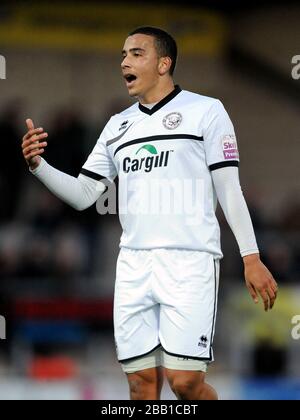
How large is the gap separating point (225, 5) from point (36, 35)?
2591 millimetres

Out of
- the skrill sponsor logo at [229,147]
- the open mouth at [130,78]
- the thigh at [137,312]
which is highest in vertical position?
the open mouth at [130,78]

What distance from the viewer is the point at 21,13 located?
1340 cm

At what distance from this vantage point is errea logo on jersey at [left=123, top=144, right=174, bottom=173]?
517 centimetres

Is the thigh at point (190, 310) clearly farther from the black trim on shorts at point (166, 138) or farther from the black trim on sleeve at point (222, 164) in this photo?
the black trim on shorts at point (166, 138)

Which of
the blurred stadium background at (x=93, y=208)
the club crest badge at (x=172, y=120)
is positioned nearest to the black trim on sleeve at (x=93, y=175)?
the club crest badge at (x=172, y=120)

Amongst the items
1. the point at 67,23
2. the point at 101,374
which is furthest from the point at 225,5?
the point at 101,374

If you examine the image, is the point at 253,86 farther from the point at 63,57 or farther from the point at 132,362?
the point at 132,362

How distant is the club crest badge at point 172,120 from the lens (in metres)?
5.21

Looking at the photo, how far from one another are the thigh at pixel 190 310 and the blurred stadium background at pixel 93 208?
2.81m

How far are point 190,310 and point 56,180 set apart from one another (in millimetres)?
922

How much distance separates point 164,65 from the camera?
17.5 feet

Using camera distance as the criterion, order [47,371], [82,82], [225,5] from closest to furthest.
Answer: [47,371] → [82,82] → [225,5]

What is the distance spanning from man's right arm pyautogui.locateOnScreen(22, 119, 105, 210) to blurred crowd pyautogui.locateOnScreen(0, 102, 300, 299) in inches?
Result: 206
